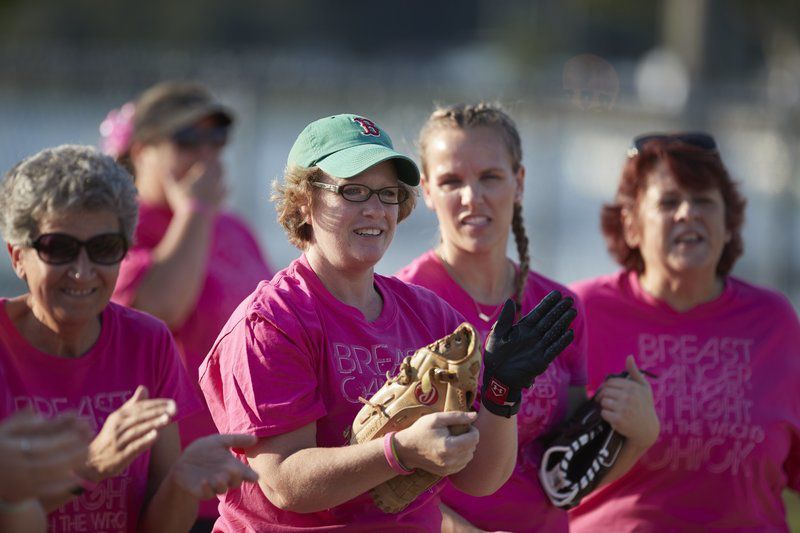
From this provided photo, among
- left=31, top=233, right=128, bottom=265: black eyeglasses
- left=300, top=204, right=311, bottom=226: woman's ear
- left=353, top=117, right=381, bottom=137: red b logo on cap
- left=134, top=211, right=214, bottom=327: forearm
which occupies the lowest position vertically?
left=134, top=211, right=214, bottom=327: forearm

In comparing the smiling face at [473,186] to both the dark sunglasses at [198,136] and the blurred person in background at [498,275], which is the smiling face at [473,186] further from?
the dark sunglasses at [198,136]

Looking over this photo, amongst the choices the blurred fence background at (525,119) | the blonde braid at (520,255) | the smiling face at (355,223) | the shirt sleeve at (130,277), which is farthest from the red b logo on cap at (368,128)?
the blurred fence background at (525,119)

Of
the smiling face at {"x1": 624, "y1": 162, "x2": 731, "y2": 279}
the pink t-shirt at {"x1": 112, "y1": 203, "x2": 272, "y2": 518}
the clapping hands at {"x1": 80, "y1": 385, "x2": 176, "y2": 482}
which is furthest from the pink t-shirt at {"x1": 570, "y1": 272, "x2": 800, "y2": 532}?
the clapping hands at {"x1": 80, "y1": 385, "x2": 176, "y2": 482}

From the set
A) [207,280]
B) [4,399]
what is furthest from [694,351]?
[4,399]

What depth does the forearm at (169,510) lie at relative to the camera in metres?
3.28

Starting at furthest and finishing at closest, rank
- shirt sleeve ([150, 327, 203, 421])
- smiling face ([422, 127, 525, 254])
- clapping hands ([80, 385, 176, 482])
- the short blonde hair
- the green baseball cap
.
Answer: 1. smiling face ([422, 127, 525, 254])
2. shirt sleeve ([150, 327, 203, 421])
3. the short blonde hair
4. the green baseball cap
5. clapping hands ([80, 385, 176, 482])

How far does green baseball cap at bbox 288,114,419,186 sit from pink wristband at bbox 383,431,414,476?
72 cm

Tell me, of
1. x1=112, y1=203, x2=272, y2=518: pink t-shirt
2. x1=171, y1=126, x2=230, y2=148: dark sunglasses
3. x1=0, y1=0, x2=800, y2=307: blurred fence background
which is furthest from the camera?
x1=0, y1=0, x2=800, y2=307: blurred fence background

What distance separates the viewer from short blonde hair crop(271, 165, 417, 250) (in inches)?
131

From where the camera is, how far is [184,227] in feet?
17.2

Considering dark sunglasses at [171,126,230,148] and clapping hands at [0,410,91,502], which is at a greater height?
dark sunglasses at [171,126,230,148]

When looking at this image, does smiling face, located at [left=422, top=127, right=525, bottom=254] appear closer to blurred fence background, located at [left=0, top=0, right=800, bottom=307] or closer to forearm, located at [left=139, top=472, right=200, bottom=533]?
forearm, located at [left=139, top=472, right=200, bottom=533]

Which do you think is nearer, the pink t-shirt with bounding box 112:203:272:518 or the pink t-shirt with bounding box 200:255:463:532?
the pink t-shirt with bounding box 200:255:463:532

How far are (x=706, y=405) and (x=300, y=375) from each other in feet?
6.52
